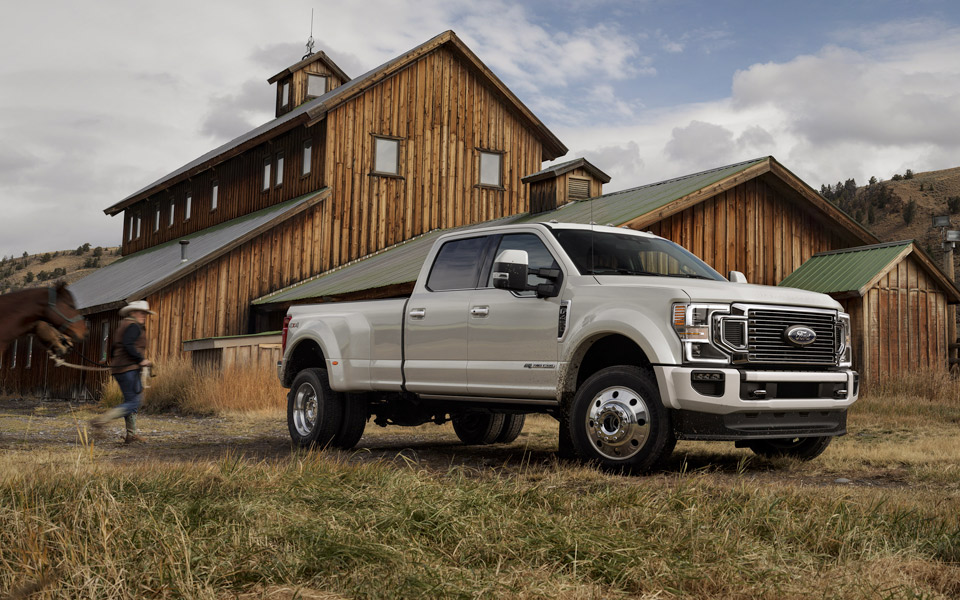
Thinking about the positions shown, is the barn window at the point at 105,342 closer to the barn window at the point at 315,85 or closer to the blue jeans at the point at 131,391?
the barn window at the point at 315,85

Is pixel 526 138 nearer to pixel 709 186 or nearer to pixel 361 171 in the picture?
pixel 361 171

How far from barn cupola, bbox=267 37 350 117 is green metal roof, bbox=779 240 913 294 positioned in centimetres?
2388

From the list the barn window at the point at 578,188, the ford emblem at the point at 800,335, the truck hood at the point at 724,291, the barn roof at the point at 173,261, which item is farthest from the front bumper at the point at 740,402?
the barn roof at the point at 173,261

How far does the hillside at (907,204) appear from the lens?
210 ft

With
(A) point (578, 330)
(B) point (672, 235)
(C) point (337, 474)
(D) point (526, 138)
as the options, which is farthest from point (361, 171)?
(C) point (337, 474)

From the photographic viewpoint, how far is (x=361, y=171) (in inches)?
1206

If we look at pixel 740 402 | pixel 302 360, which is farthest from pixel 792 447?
pixel 302 360

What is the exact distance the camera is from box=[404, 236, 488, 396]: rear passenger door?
961 centimetres

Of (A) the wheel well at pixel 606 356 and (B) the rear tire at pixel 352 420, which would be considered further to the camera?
(B) the rear tire at pixel 352 420

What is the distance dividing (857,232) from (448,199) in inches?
548

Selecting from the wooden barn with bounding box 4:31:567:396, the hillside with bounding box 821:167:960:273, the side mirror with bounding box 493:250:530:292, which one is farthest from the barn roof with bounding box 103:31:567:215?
the hillside with bounding box 821:167:960:273

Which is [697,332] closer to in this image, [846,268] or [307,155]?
[846,268]

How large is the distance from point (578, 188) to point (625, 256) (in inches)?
621

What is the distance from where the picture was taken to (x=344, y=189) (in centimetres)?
3028
